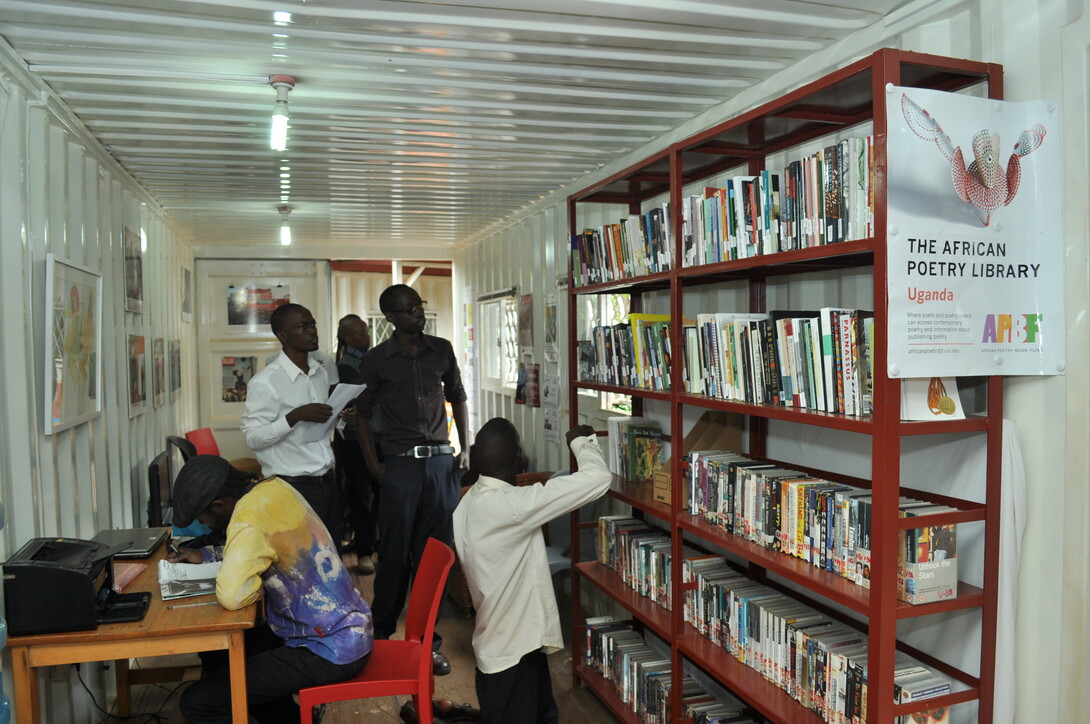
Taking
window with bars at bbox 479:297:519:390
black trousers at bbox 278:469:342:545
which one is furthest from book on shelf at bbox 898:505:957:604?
window with bars at bbox 479:297:519:390

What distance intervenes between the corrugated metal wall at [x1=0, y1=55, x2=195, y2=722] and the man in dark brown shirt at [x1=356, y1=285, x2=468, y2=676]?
133 cm

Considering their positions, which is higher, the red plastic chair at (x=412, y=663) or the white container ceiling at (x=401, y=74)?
the white container ceiling at (x=401, y=74)

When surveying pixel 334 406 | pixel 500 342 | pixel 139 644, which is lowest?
pixel 139 644

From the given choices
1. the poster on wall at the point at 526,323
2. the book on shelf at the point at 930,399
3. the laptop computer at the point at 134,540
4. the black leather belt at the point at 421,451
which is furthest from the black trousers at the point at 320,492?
the book on shelf at the point at 930,399

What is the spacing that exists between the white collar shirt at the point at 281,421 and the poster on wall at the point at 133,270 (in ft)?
4.09

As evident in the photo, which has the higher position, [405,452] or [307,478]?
[405,452]

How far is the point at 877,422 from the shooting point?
196cm

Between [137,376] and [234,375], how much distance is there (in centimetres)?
412

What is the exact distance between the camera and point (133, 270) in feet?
15.9

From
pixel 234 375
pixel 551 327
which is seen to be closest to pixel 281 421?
pixel 551 327

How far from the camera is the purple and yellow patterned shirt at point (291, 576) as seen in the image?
2428 mm

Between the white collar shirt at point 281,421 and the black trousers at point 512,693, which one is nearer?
the black trousers at point 512,693

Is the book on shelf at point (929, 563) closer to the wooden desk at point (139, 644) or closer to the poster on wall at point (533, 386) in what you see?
the wooden desk at point (139, 644)

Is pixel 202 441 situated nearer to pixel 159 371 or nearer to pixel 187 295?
pixel 159 371
